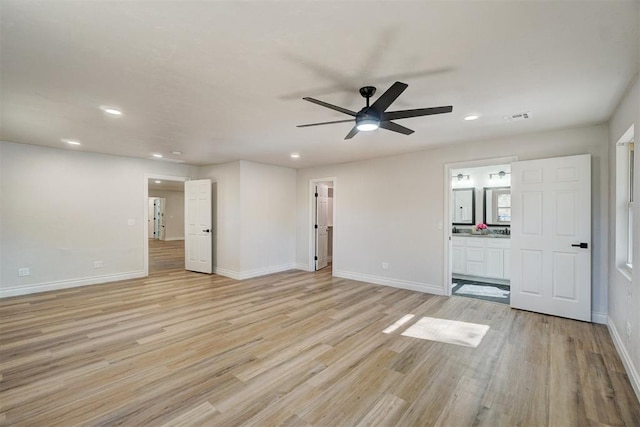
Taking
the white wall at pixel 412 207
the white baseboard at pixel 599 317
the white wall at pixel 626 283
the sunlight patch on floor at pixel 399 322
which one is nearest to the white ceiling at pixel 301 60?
the white wall at pixel 626 283

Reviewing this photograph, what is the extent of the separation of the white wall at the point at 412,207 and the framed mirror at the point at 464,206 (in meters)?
2.11

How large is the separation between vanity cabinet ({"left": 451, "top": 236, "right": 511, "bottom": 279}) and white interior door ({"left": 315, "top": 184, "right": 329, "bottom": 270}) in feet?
9.83

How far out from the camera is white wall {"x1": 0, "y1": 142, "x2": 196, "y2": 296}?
4.75 metres

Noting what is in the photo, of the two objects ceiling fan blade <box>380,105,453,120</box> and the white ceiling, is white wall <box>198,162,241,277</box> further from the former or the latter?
ceiling fan blade <box>380,105,453,120</box>

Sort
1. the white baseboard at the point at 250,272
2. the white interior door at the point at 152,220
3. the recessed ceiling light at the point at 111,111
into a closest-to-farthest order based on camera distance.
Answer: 1. the recessed ceiling light at the point at 111,111
2. the white baseboard at the point at 250,272
3. the white interior door at the point at 152,220

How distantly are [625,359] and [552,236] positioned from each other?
1650 mm

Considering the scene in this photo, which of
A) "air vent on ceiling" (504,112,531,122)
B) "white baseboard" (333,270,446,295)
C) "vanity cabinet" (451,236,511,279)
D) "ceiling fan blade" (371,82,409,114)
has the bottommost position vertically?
"white baseboard" (333,270,446,295)

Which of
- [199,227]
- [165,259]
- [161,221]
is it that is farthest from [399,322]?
[161,221]

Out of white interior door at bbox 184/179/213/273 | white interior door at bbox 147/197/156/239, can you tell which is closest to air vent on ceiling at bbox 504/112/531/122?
white interior door at bbox 184/179/213/273

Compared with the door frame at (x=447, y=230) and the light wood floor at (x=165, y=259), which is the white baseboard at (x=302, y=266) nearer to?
the light wood floor at (x=165, y=259)

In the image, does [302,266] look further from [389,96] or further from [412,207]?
[389,96]

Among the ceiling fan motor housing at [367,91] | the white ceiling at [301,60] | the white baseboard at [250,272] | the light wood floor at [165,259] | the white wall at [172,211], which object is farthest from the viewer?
the white wall at [172,211]

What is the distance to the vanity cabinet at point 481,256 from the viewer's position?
5531mm

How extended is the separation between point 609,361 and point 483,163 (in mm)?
2833
